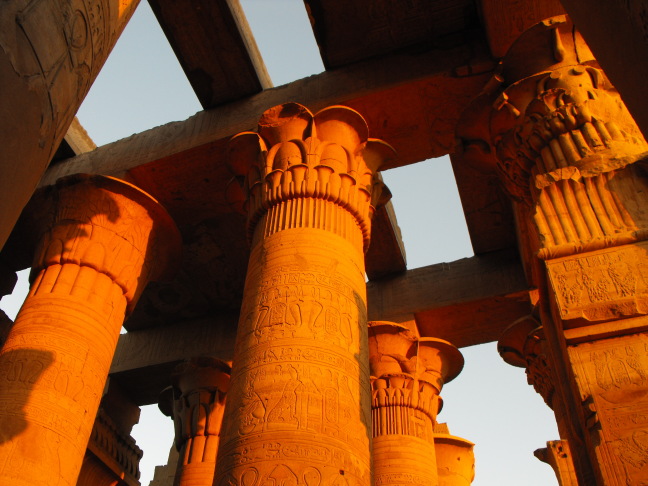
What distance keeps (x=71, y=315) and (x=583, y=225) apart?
15.1 ft

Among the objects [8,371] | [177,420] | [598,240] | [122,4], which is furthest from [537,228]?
[177,420]

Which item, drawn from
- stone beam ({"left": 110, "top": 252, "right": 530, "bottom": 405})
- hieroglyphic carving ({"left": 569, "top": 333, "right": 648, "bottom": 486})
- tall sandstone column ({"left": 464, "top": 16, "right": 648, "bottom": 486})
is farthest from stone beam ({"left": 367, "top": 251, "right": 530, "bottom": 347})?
hieroglyphic carving ({"left": 569, "top": 333, "right": 648, "bottom": 486})

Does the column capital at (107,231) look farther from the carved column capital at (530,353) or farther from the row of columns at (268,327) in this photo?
the carved column capital at (530,353)

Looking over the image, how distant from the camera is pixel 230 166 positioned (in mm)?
6891

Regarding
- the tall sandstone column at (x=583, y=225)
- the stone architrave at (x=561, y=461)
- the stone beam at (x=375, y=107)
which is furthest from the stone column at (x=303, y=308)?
the stone architrave at (x=561, y=461)

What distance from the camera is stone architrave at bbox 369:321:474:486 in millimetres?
7867

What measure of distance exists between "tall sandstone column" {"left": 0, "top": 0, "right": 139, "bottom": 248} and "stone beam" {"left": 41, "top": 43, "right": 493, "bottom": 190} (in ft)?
15.9

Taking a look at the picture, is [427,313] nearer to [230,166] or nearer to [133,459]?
[230,166]

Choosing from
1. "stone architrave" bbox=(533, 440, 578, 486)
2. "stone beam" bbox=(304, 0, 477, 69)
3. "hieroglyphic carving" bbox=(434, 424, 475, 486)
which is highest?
"stone beam" bbox=(304, 0, 477, 69)

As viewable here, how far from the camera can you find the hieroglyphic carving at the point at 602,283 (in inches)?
150

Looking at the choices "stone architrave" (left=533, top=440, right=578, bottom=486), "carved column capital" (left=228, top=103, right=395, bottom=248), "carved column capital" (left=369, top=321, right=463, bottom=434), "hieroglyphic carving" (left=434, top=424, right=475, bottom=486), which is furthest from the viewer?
"hieroglyphic carving" (left=434, top=424, right=475, bottom=486)

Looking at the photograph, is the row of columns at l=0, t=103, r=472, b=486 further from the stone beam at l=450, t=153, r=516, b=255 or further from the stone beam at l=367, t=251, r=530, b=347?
the stone beam at l=450, t=153, r=516, b=255

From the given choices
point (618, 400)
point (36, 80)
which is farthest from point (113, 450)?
point (36, 80)

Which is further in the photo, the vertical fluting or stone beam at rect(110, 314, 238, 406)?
stone beam at rect(110, 314, 238, 406)
